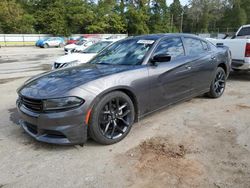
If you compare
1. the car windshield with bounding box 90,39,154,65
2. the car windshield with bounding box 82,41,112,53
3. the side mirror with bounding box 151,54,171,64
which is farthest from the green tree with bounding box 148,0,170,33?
the side mirror with bounding box 151,54,171,64

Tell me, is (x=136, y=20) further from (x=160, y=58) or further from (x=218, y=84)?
(x=160, y=58)

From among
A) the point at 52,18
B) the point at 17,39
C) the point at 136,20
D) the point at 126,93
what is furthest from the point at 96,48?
the point at 136,20

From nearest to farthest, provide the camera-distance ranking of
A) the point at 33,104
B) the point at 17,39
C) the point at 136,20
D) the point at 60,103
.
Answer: the point at 60,103
the point at 33,104
the point at 17,39
the point at 136,20

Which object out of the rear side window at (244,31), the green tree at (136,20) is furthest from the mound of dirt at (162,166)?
the green tree at (136,20)

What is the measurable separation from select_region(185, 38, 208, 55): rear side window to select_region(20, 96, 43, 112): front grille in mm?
3000

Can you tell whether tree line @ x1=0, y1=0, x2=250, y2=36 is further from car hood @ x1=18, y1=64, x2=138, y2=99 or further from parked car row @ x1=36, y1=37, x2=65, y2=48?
car hood @ x1=18, y1=64, x2=138, y2=99

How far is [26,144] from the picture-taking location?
3848mm

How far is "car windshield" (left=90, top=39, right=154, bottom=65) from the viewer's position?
4418 mm

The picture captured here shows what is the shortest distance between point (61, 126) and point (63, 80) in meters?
0.71

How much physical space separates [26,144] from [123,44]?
8.06 ft

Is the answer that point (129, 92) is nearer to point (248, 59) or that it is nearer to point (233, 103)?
point (233, 103)

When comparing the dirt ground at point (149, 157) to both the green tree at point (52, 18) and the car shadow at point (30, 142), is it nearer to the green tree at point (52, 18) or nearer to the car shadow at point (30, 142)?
the car shadow at point (30, 142)

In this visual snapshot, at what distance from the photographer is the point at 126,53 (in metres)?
4.66

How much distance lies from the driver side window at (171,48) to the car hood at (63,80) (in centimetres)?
77
